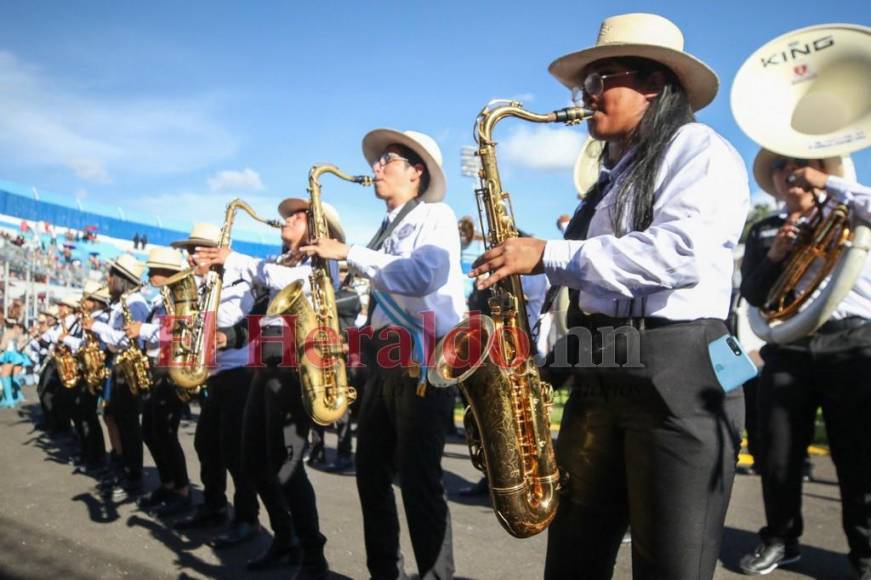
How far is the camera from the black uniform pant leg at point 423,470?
3.67m

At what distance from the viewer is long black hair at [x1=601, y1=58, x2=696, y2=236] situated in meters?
2.32

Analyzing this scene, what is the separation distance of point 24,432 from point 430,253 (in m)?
10.2

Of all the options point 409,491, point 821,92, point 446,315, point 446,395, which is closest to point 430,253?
point 446,315

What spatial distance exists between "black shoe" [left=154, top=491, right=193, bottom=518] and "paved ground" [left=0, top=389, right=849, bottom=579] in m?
0.18

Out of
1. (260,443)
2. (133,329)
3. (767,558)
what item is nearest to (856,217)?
(767,558)

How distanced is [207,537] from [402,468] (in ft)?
8.54

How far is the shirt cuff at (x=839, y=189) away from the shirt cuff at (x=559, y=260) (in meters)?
2.71

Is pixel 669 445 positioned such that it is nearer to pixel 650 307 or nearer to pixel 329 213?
pixel 650 307

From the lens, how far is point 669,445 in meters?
2.15

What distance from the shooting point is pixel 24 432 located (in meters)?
11.2

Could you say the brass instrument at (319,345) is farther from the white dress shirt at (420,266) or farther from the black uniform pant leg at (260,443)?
the white dress shirt at (420,266)

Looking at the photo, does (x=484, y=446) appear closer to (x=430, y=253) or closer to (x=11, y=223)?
(x=430, y=253)

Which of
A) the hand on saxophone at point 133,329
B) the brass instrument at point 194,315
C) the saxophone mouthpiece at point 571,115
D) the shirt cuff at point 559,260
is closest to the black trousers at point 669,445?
the shirt cuff at point 559,260

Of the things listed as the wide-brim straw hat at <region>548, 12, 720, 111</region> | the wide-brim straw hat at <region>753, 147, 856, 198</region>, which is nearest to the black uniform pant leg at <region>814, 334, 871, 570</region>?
the wide-brim straw hat at <region>753, 147, 856, 198</region>
